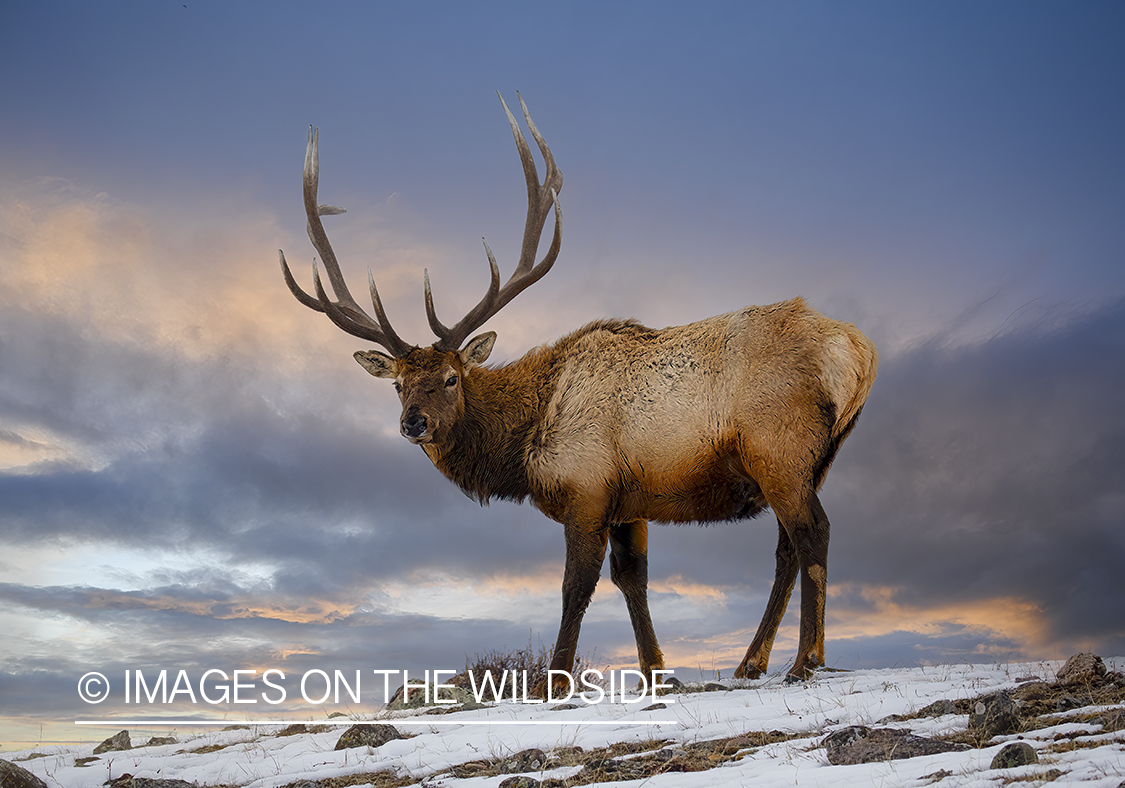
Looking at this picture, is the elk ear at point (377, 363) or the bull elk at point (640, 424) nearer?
the bull elk at point (640, 424)

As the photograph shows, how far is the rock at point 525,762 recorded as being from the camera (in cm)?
551

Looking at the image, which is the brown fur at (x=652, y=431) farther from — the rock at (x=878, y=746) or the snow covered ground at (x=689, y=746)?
the rock at (x=878, y=746)

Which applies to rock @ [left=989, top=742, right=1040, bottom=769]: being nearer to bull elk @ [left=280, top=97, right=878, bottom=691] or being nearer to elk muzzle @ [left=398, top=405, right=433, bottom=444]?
bull elk @ [left=280, top=97, right=878, bottom=691]

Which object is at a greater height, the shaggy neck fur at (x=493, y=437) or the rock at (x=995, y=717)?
the shaggy neck fur at (x=493, y=437)

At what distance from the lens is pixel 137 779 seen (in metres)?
6.58

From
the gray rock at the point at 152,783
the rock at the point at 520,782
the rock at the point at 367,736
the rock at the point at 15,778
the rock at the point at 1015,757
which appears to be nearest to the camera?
the rock at the point at 1015,757

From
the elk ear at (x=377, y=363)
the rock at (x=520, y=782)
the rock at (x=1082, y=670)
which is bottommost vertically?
the rock at (x=520, y=782)

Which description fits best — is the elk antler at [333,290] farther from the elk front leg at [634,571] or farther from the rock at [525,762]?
the rock at [525,762]

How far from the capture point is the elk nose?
9000 mm

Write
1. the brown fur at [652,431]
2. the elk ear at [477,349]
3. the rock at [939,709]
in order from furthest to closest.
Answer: the elk ear at [477,349]
the brown fur at [652,431]
the rock at [939,709]

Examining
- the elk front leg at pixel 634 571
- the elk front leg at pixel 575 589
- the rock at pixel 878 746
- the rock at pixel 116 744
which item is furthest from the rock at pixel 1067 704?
the rock at pixel 116 744

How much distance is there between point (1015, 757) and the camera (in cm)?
414

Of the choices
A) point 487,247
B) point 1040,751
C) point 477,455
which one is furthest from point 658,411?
point 1040,751

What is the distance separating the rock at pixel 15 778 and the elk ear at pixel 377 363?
488 cm
